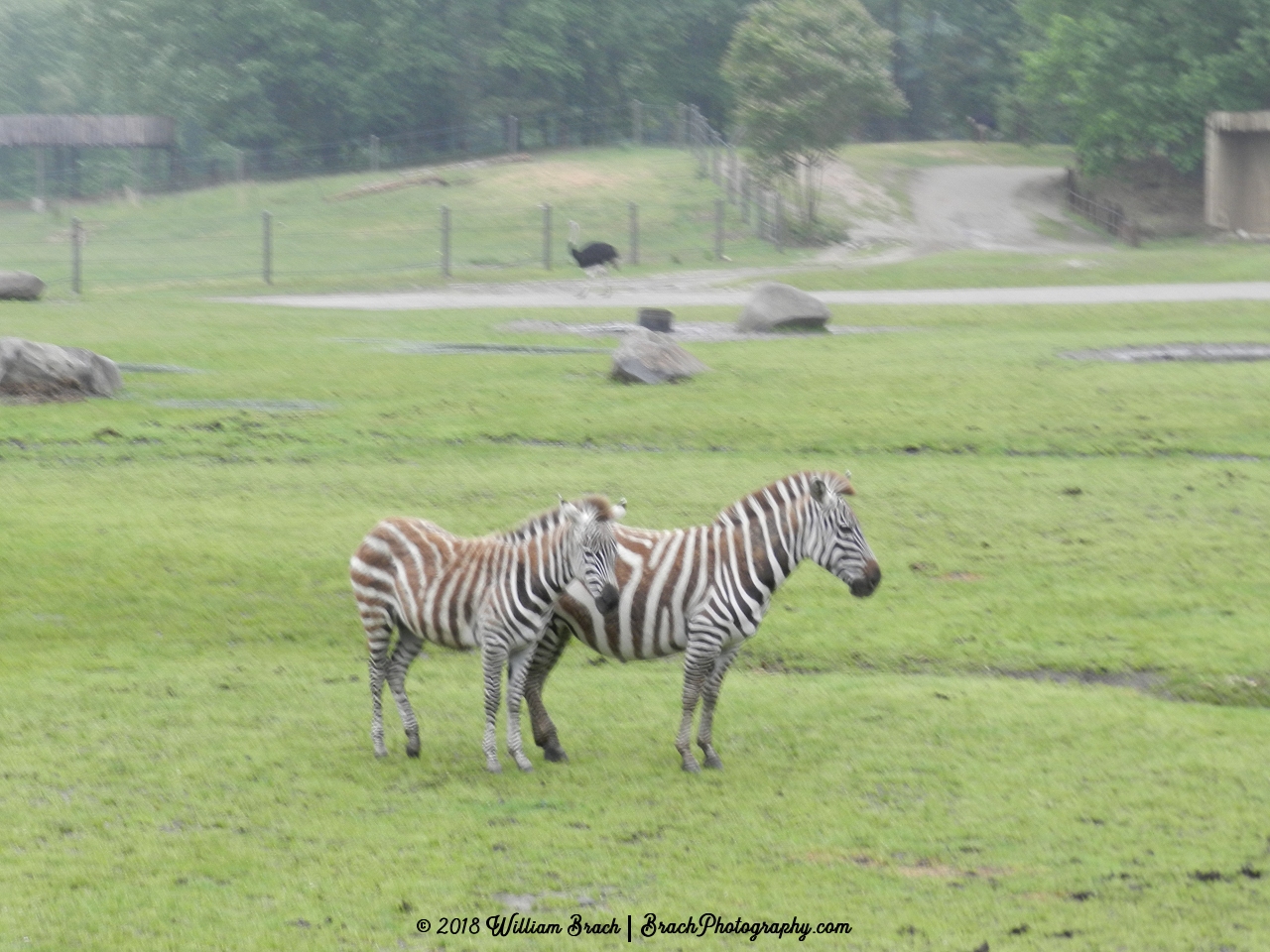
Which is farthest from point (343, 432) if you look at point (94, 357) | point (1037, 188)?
point (1037, 188)

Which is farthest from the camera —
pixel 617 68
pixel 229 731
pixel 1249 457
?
pixel 617 68

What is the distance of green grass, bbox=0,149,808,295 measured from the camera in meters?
49.7

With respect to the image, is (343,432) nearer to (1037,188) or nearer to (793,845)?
(793,845)

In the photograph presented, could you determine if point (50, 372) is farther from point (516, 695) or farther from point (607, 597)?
point (607, 597)

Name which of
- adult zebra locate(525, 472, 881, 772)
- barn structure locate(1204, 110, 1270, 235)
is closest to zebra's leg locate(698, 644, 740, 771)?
adult zebra locate(525, 472, 881, 772)

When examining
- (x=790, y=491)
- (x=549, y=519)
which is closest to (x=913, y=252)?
(x=790, y=491)

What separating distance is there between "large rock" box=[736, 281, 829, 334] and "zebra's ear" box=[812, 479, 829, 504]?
72.1ft

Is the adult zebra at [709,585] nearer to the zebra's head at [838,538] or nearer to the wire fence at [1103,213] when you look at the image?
the zebra's head at [838,538]

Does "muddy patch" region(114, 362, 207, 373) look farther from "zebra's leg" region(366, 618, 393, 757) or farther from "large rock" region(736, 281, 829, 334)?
"zebra's leg" region(366, 618, 393, 757)

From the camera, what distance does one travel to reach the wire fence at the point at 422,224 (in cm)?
5028

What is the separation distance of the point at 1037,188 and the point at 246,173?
3554cm

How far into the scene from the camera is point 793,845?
8766 mm

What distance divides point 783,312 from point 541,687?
2238cm

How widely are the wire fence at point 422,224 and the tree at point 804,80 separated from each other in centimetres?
230
